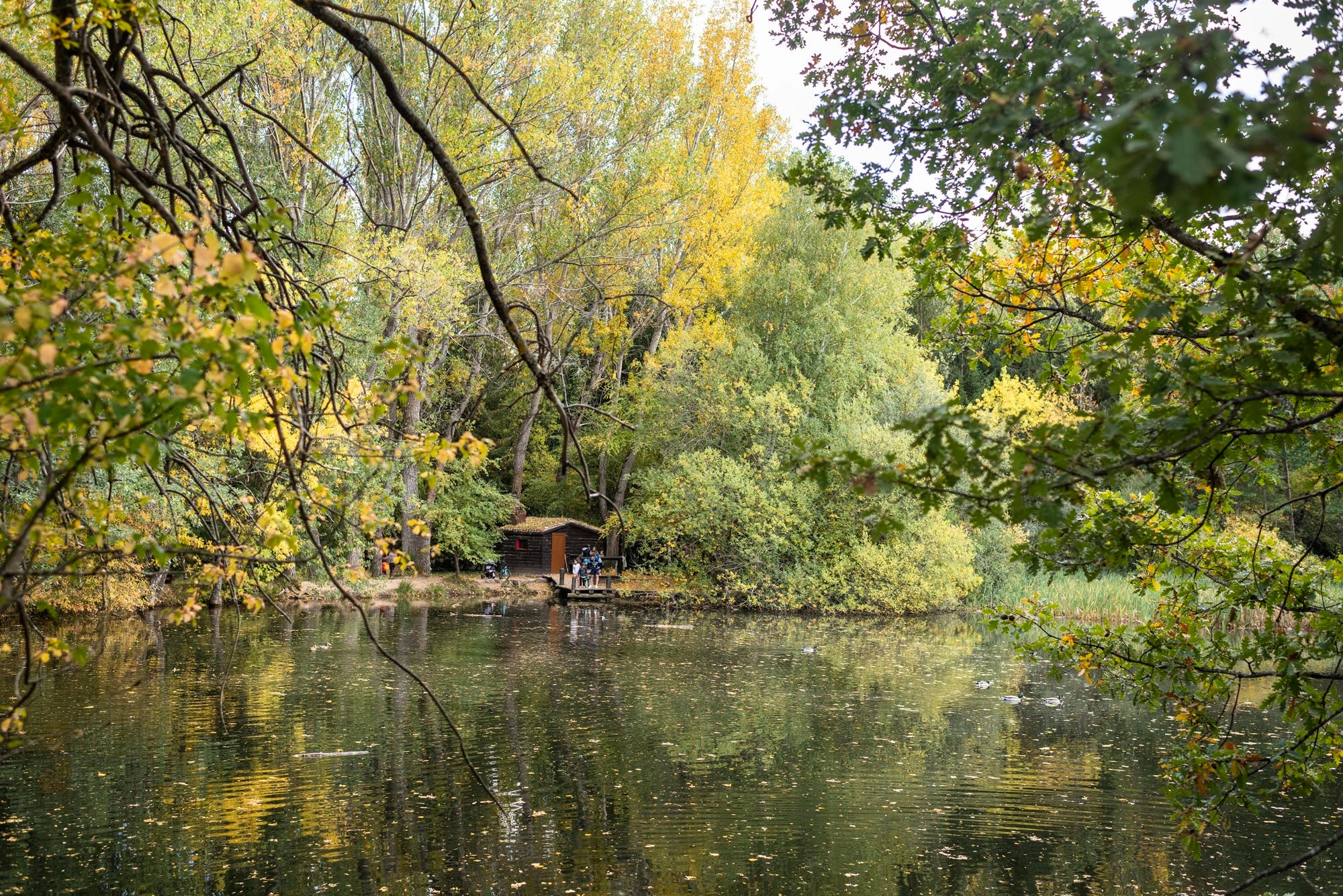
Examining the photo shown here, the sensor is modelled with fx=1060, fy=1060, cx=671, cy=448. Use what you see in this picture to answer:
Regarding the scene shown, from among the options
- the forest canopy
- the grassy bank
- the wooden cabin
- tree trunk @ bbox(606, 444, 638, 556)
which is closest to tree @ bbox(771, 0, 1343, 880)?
the forest canopy

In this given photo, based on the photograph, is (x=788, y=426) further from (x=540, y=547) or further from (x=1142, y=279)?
(x=1142, y=279)

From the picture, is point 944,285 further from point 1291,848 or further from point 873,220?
point 1291,848

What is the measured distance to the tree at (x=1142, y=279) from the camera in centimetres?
190

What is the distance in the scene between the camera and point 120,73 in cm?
314

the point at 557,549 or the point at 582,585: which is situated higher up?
the point at 557,549

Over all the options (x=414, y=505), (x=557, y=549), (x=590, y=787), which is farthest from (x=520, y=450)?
(x=590, y=787)

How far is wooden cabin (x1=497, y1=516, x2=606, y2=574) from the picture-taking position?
114 feet

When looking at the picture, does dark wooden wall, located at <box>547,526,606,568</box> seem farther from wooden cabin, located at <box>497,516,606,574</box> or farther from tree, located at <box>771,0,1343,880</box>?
tree, located at <box>771,0,1343,880</box>

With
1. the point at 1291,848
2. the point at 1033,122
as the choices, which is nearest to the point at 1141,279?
the point at 1033,122

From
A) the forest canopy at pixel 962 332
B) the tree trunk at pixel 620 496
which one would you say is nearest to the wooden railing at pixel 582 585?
the tree trunk at pixel 620 496

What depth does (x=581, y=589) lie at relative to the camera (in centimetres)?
2766

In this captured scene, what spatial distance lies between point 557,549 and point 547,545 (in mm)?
364

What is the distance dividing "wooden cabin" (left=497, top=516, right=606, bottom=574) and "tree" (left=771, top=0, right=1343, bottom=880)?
29446 millimetres

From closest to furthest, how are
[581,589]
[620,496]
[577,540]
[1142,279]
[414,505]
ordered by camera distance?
[1142,279], [414,505], [581,589], [620,496], [577,540]
